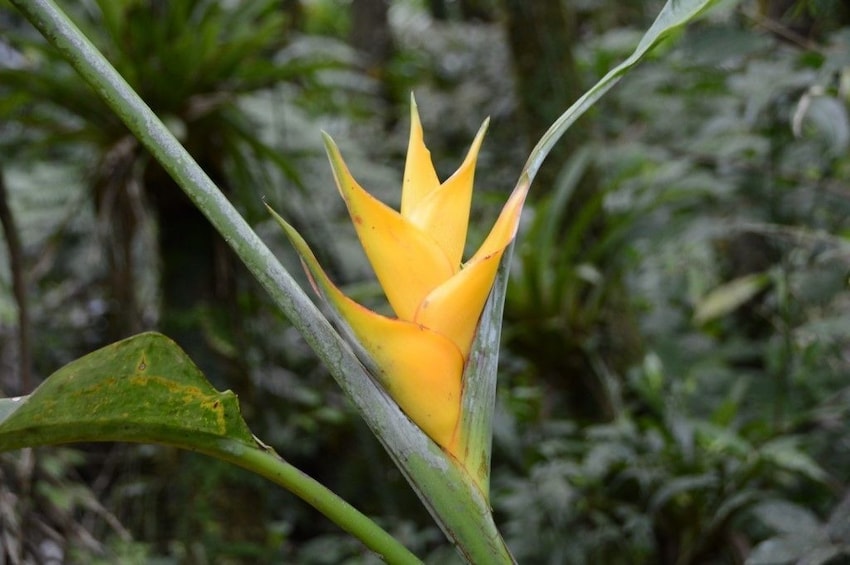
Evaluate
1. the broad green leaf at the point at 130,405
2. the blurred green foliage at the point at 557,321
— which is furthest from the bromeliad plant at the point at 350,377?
the blurred green foliage at the point at 557,321

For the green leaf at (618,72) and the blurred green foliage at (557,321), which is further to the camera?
the blurred green foliage at (557,321)

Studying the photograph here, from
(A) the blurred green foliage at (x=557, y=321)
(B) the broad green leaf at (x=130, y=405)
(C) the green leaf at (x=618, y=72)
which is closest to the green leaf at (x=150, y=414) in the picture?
(B) the broad green leaf at (x=130, y=405)

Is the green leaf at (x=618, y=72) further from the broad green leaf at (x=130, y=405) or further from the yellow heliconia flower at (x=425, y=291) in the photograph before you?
the broad green leaf at (x=130, y=405)

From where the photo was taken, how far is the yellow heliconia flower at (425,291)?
0.41 metres

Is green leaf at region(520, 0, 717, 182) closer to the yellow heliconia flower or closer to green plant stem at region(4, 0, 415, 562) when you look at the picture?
the yellow heliconia flower

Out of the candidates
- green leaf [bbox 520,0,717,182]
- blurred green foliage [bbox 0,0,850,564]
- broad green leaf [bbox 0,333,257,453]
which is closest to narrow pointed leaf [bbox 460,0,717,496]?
green leaf [bbox 520,0,717,182]

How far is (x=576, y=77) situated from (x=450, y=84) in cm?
121

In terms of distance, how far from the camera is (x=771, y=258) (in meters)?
2.04

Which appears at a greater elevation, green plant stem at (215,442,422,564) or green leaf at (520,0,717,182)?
green leaf at (520,0,717,182)

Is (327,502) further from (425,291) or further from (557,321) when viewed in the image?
(557,321)

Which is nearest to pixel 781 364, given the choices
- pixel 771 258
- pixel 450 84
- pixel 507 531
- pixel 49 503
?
pixel 507 531

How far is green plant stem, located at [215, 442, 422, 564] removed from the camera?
1.27 ft

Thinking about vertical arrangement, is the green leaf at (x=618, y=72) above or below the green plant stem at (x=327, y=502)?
above

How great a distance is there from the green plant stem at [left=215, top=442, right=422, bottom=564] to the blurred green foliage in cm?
41
